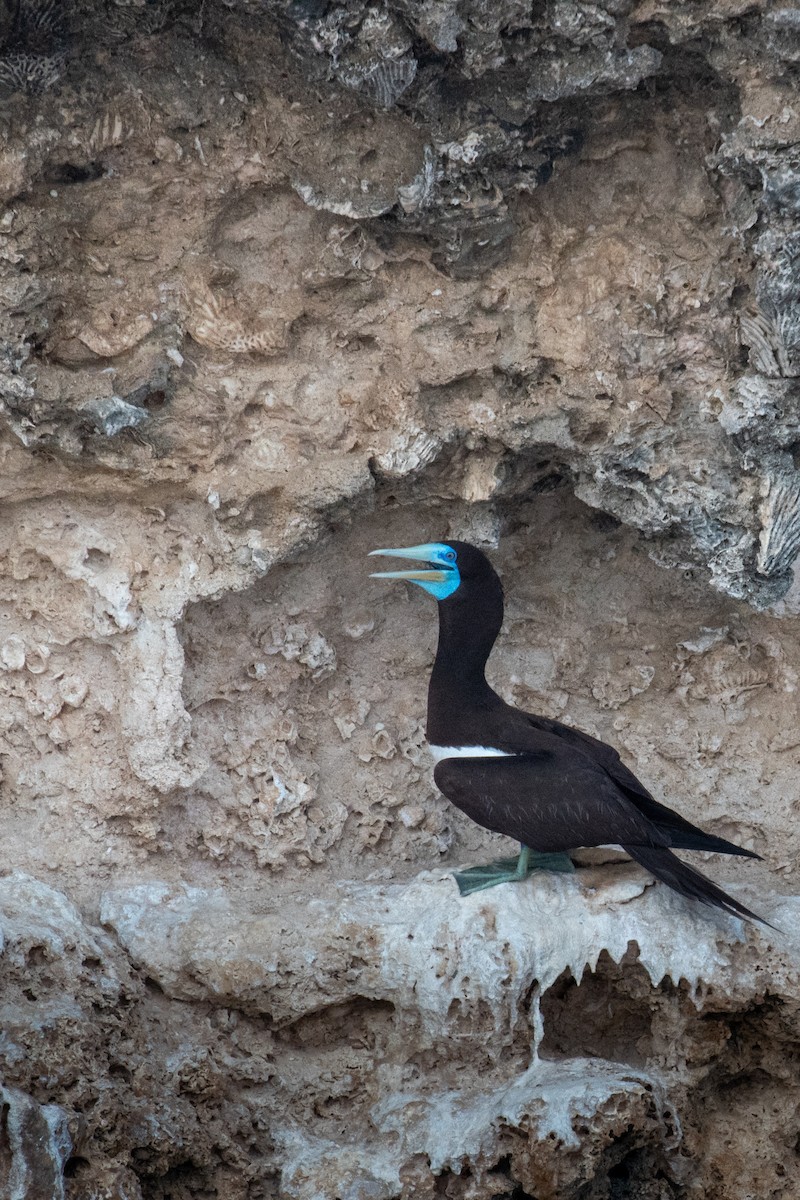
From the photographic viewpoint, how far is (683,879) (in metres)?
4.20

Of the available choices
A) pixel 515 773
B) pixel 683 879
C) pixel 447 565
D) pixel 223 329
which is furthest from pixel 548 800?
pixel 223 329

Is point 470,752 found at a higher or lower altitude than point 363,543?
lower

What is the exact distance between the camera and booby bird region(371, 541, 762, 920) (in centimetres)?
422

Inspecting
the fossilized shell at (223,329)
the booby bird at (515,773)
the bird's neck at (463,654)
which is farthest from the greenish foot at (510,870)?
the fossilized shell at (223,329)

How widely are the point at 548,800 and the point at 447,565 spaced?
2.78 feet

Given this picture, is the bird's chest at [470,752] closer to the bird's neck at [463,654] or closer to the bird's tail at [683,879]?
the bird's neck at [463,654]

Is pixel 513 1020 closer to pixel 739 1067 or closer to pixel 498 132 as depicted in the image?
pixel 739 1067

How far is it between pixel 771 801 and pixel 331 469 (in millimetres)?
2014

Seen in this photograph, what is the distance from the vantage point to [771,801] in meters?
5.05

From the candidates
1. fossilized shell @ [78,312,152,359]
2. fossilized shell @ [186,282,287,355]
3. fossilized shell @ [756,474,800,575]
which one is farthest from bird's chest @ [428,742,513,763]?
fossilized shell @ [78,312,152,359]

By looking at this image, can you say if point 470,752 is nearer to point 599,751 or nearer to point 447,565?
point 599,751

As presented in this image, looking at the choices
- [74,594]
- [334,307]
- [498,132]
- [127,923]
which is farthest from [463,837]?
[498,132]

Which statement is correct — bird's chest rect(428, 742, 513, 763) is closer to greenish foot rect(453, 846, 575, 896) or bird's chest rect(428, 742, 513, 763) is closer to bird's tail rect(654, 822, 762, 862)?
greenish foot rect(453, 846, 575, 896)

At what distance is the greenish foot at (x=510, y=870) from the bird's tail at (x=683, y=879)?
372 millimetres
